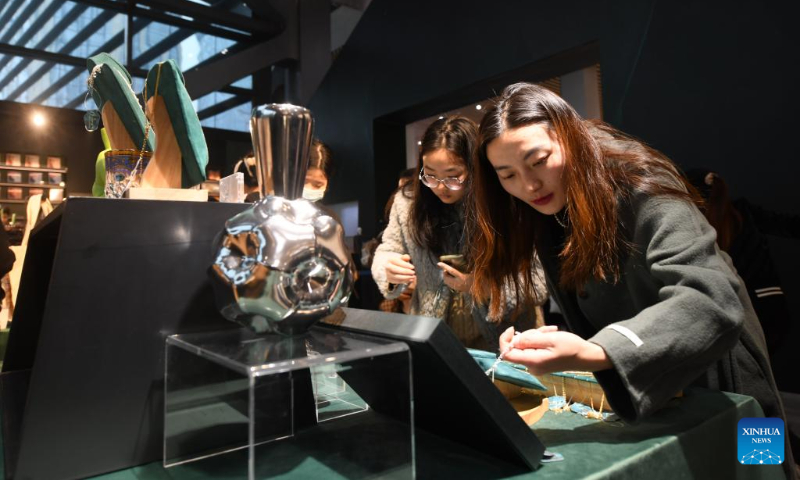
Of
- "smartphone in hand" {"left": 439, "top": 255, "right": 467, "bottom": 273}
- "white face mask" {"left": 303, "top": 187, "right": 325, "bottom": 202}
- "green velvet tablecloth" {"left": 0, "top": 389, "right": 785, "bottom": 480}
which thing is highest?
"white face mask" {"left": 303, "top": 187, "right": 325, "bottom": 202}

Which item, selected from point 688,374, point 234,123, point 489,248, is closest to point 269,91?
point 234,123

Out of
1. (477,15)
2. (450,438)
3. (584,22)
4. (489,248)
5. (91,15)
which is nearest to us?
(450,438)

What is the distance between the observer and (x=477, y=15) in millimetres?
4328

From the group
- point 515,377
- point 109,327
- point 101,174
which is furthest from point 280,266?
point 101,174

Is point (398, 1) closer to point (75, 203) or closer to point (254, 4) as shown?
point (254, 4)

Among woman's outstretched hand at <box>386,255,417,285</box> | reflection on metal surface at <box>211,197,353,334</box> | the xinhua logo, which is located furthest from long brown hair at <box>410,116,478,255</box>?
reflection on metal surface at <box>211,197,353,334</box>

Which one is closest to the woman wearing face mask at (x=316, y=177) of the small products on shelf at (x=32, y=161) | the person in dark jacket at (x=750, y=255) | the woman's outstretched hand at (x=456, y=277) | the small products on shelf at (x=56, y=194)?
the woman's outstretched hand at (x=456, y=277)

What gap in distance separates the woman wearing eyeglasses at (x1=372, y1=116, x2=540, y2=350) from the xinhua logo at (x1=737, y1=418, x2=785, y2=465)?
77 centimetres

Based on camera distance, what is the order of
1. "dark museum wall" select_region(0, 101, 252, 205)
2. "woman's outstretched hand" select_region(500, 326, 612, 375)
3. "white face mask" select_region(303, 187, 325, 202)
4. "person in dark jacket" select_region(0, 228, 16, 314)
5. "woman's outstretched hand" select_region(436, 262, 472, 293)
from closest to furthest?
"woman's outstretched hand" select_region(500, 326, 612, 375) → "woman's outstretched hand" select_region(436, 262, 472, 293) → "white face mask" select_region(303, 187, 325, 202) → "person in dark jacket" select_region(0, 228, 16, 314) → "dark museum wall" select_region(0, 101, 252, 205)

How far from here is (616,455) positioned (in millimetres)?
661

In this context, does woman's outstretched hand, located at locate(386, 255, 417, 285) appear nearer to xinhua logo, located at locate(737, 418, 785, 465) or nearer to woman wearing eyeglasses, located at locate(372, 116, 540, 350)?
woman wearing eyeglasses, located at locate(372, 116, 540, 350)

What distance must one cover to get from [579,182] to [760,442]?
1.76 ft

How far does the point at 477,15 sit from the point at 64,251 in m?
4.27

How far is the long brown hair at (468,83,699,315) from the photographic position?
90 cm
